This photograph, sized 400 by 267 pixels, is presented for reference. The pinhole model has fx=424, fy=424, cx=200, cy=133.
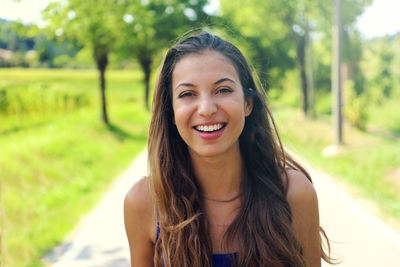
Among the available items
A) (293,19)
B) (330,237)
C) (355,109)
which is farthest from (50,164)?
(293,19)

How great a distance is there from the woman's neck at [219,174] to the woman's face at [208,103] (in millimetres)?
152

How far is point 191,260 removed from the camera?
2.04 m

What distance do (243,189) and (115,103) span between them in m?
16.4

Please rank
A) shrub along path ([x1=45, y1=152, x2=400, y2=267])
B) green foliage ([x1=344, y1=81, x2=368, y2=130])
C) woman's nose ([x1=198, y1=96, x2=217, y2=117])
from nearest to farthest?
woman's nose ([x1=198, y1=96, x2=217, y2=117]), shrub along path ([x1=45, y1=152, x2=400, y2=267]), green foliage ([x1=344, y1=81, x2=368, y2=130])

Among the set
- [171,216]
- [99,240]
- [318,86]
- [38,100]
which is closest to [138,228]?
[171,216]

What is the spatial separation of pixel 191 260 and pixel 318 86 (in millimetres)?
21880

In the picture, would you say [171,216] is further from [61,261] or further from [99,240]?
[99,240]

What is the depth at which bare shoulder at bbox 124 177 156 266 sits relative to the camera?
2150 mm

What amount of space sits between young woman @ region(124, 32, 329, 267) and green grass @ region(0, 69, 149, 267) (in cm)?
52

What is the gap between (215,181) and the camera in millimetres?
2207

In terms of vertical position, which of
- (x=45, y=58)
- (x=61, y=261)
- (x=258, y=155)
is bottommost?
(x=61, y=261)

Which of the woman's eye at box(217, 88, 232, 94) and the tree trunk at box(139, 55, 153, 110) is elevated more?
the tree trunk at box(139, 55, 153, 110)

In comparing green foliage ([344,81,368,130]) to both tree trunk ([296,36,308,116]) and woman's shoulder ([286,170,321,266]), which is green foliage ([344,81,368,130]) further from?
woman's shoulder ([286,170,321,266])

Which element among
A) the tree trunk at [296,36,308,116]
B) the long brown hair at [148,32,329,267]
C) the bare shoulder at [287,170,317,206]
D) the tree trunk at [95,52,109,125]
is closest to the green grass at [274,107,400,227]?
the long brown hair at [148,32,329,267]
